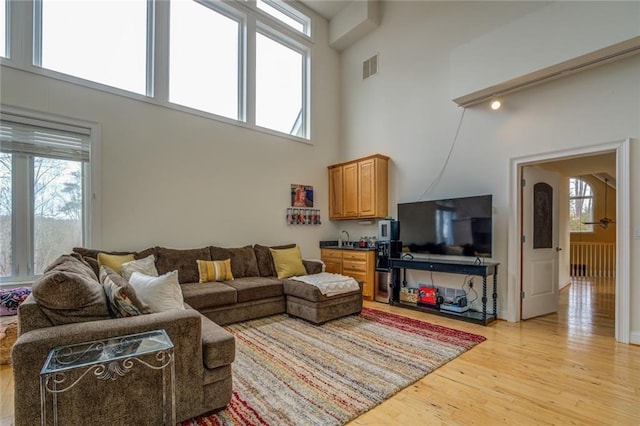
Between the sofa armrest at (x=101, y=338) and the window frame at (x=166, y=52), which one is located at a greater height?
the window frame at (x=166, y=52)

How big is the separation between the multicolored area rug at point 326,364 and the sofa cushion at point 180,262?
0.90m

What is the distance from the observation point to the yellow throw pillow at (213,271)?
3937 mm

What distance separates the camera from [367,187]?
5195mm

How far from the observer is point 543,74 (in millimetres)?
3320

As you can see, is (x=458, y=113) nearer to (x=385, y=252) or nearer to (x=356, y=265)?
(x=385, y=252)

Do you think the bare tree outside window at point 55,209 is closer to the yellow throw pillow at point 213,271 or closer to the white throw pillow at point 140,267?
the white throw pillow at point 140,267

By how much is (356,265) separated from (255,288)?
1887 mm

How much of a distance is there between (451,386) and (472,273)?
1776 millimetres

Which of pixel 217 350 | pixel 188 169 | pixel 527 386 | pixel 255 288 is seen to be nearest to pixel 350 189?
pixel 255 288

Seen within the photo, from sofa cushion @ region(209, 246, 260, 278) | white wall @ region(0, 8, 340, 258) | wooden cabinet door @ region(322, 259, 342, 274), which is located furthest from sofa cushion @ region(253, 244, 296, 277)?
wooden cabinet door @ region(322, 259, 342, 274)

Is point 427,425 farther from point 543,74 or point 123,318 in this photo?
point 543,74

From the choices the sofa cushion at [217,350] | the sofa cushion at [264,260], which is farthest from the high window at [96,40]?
the sofa cushion at [217,350]

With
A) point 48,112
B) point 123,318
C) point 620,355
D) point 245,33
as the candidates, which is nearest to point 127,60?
point 48,112

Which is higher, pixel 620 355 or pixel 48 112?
pixel 48 112
